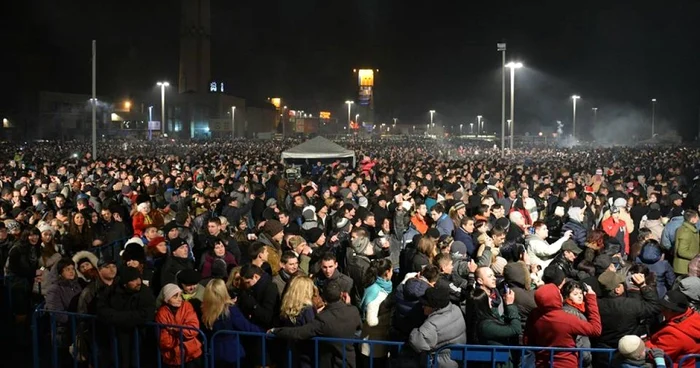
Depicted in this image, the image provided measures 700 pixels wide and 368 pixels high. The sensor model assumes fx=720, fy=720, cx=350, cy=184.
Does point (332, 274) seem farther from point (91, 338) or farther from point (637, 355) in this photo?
point (637, 355)

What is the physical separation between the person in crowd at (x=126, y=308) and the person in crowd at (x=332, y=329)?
1291mm

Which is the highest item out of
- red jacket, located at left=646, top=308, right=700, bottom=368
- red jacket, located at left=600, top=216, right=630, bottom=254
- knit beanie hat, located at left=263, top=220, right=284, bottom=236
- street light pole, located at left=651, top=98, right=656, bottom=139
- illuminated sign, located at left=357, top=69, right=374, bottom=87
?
illuminated sign, located at left=357, top=69, right=374, bottom=87

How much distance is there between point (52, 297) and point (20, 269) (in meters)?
2.33

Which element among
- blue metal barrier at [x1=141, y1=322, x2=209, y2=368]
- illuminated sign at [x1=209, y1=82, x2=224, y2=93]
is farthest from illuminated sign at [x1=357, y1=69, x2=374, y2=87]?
blue metal barrier at [x1=141, y1=322, x2=209, y2=368]

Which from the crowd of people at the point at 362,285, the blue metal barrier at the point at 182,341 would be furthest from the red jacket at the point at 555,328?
the blue metal barrier at the point at 182,341

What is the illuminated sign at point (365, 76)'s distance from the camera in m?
172

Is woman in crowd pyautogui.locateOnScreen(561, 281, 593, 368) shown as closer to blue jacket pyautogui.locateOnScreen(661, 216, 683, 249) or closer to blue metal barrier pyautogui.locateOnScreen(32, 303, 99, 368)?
blue metal barrier pyautogui.locateOnScreen(32, 303, 99, 368)

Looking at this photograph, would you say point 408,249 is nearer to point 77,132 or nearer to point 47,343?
point 47,343

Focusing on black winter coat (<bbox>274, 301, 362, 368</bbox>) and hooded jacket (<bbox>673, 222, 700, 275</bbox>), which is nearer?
black winter coat (<bbox>274, 301, 362, 368</bbox>)

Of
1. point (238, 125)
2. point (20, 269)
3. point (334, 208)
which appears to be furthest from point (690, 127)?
point (20, 269)

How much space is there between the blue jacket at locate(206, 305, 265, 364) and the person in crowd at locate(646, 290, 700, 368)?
3.58m

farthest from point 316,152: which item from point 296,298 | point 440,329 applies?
point 440,329

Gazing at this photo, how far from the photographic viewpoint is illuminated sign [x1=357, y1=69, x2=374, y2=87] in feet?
565

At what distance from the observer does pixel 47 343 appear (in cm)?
940
